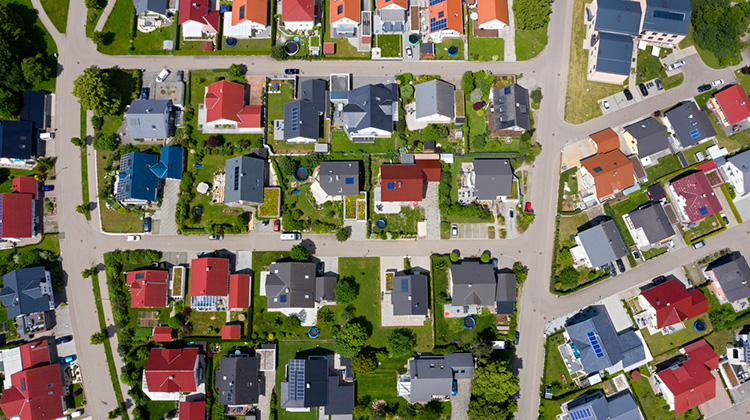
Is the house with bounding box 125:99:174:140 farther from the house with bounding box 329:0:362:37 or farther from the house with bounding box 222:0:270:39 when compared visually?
the house with bounding box 329:0:362:37

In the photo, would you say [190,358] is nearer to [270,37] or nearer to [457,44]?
[270,37]

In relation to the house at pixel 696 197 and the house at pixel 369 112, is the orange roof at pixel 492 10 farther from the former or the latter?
the house at pixel 696 197

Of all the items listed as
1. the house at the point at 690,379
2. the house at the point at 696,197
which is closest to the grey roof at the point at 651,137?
the house at the point at 696,197

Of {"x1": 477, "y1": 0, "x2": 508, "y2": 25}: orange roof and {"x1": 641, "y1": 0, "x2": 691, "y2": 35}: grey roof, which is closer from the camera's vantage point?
{"x1": 641, "y1": 0, "x2": 691, "y2": 35}: grey roof

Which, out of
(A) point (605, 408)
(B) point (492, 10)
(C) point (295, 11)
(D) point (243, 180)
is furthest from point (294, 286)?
(B) point (492, 10)

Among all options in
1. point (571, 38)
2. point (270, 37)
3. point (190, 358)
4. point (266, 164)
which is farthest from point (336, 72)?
point (190, 358)

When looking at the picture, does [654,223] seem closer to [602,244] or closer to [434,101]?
[602,244]

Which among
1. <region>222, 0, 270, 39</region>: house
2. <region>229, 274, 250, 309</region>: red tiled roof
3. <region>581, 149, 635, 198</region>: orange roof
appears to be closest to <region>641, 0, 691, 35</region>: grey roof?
<region>581, 149, 635, 198</region>: orange roof
